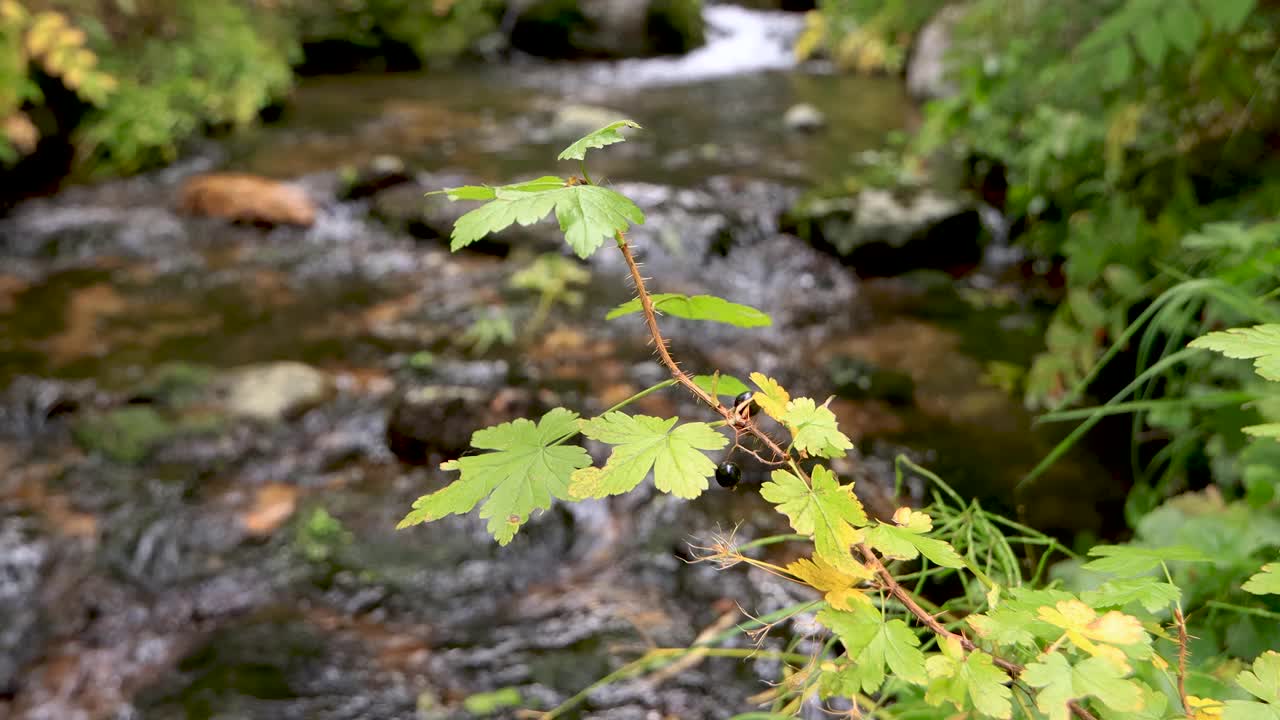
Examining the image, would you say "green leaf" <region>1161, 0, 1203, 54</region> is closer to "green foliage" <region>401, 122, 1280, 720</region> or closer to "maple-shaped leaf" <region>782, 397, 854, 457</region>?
"green foliage" <region>401, 122, 1280, 720</region>

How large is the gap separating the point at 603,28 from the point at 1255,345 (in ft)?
45.8

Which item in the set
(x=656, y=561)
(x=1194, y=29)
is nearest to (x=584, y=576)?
(x=656, y=561)

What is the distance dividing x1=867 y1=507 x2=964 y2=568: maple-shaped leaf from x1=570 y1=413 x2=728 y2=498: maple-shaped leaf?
0.69ft

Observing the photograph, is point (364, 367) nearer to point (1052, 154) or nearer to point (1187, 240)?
point (1187, 240)

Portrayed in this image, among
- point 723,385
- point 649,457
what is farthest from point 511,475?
point 723,385

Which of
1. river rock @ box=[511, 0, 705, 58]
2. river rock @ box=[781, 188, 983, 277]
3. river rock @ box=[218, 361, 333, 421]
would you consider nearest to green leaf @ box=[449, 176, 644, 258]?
river rock @ box=[218, 361, 333, 421]

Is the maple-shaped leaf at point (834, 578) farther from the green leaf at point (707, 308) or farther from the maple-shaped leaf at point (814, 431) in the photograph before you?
the green leaf at point (707, 308)

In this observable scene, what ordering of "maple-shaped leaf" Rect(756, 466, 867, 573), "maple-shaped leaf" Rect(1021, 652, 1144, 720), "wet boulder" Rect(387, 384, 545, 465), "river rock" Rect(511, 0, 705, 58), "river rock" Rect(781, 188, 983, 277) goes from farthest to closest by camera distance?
"river rock" Rect(511, 0, 705, 58), "river rock" Rect(781, 188, 983, 277), "wet boulder" Rect(387, 384, 545, 465), "maple-shaped leaf" Rect(756, 466, 867, 573), "maple-shaped leaf" Rect(1021, 652, 1144, 720)

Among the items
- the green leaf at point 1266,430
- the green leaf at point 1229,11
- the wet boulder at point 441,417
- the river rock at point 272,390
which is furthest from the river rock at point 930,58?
the green leaf at point 1266,430

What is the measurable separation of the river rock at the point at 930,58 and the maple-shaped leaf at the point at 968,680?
881 centimetres

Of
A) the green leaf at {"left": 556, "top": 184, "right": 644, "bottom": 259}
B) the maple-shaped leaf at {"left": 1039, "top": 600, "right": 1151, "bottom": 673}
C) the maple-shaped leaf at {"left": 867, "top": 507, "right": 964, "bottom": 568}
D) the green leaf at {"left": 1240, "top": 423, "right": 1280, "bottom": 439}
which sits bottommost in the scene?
the maple-shaped leaf at {"left": 1039, "top": 600, "right": 1151, "bottom": 673}

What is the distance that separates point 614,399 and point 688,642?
59.6 inches

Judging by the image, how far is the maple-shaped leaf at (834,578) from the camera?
Answer: 0.82 m

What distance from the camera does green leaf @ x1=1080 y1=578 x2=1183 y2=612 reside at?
2.76 ft
